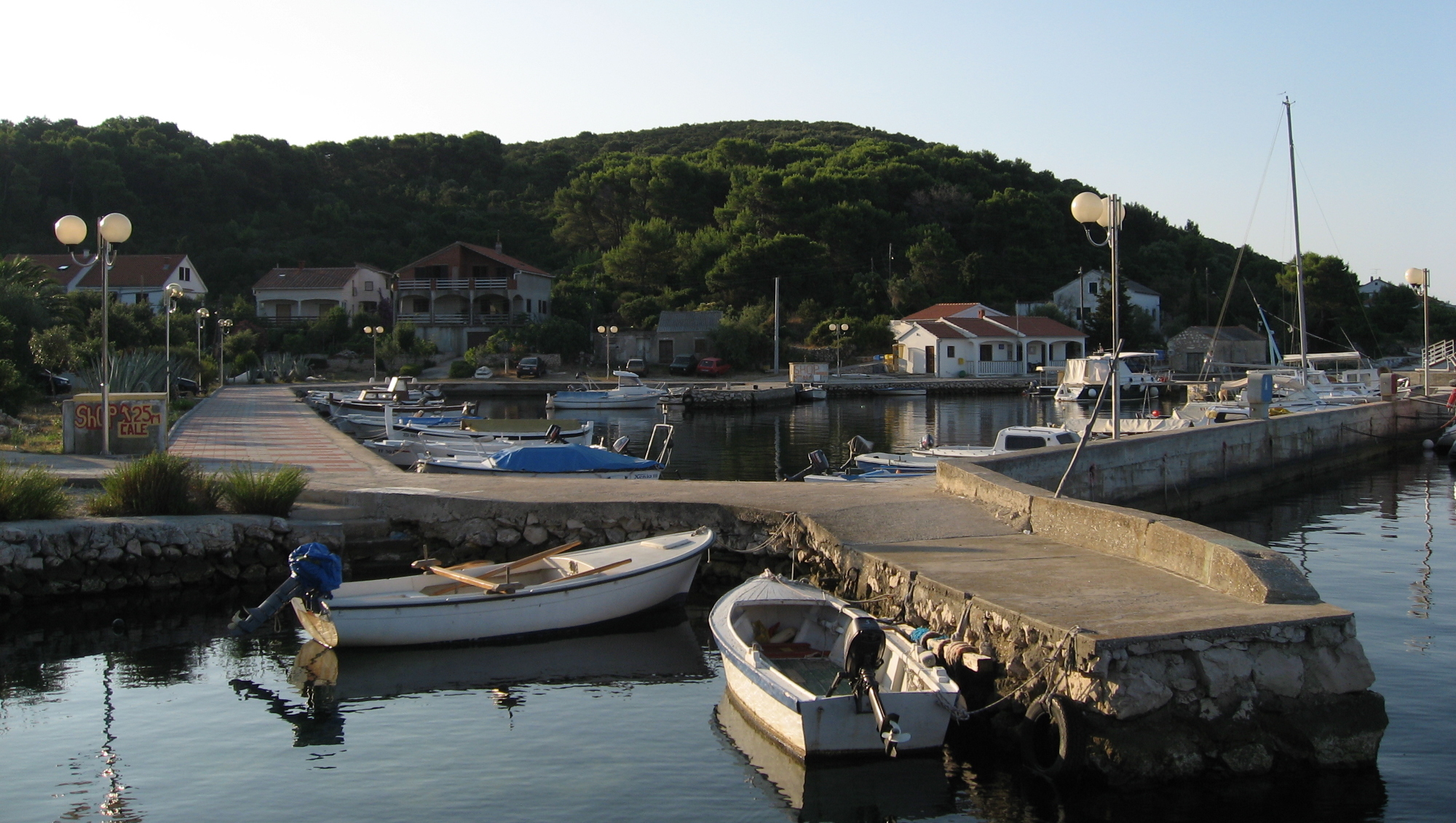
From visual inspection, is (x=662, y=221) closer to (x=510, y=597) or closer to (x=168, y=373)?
(x=168, y=373)

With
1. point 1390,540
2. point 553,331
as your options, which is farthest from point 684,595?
point 553,331

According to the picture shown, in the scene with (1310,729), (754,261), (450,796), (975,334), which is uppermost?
(754,261)

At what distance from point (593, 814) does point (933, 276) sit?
82.5m

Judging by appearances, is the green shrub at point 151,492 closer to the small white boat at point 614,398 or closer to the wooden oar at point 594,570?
the wooden oar at point 594,570

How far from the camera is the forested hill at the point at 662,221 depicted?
84500 mm

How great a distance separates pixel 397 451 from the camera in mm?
26078

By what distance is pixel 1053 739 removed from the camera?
8156 mm

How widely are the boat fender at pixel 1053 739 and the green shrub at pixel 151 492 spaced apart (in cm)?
1190

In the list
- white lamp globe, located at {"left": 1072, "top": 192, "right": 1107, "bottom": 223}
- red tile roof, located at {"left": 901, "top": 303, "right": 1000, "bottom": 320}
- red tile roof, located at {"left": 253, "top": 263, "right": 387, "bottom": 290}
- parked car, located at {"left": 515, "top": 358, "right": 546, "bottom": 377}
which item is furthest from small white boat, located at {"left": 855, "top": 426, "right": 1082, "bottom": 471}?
red tile roof, located at {"left": 253, "top": 263, "right": 387, "bottom": 290}

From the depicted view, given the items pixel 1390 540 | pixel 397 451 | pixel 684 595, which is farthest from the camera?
pixel 397 451

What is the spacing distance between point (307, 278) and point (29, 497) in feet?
224

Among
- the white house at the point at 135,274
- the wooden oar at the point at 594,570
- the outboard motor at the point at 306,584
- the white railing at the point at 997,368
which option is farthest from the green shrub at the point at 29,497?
the white house at the point at 135,274

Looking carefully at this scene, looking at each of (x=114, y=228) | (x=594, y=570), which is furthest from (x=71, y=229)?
(x=594, y=570)

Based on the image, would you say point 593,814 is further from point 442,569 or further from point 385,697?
point 442,569
